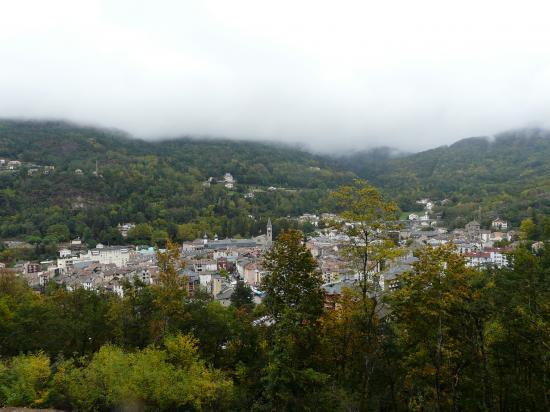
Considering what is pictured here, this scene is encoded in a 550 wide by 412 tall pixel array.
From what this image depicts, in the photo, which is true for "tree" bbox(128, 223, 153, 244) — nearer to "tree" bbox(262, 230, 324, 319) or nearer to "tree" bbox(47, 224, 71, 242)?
"tree" bbox(47, 224, 71, 242)

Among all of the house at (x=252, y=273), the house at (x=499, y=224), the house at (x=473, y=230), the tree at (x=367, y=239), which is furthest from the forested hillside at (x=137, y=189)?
the tree at (x=367, y=239)

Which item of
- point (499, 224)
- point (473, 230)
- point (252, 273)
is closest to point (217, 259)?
point (252, 273)

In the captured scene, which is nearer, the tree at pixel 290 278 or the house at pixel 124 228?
the tree at pixel 290 278

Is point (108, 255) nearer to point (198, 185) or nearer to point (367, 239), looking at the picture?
point (198, 185)

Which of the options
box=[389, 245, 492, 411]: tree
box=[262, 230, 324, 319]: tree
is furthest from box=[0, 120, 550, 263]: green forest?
box=[389, 245, 492, 411]: tree

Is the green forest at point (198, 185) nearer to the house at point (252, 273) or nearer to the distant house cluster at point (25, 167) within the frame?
the distant house cluster at point (25, 167)

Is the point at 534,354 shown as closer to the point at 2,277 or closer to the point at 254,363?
the point at 254,363

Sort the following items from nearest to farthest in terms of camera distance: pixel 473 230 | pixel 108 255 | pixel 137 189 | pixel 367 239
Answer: pixel 367 239
pixel 108 255
pixel 473 230
pixel 137 189
